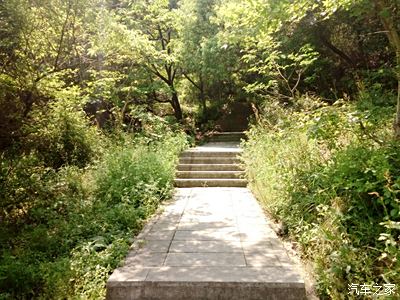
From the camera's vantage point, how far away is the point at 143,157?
6.51 meters

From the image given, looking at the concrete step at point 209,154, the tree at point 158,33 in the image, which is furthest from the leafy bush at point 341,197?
the tree at point 158,33

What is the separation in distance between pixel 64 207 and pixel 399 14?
6.98 metres

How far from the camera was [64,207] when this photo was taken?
5.20 metres

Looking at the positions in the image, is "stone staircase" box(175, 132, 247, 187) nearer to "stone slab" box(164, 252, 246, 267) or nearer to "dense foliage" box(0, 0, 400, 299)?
"dense foliage" box(0, 0, 400, 299)

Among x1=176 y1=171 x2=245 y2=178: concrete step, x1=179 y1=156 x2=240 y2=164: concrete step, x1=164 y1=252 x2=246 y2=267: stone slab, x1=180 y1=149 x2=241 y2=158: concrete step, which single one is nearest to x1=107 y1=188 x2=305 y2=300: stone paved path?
x1=164 y1=252 x2=246 y2=267: stone slab

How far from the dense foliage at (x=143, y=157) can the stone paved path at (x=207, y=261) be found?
233mm

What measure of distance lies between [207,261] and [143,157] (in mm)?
3544

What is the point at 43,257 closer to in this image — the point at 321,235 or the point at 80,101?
the point at 321,235

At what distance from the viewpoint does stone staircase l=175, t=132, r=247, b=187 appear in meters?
7.14

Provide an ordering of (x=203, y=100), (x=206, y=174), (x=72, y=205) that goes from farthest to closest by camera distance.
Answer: (x=203, y=100) → (x=206, y=174) → (x=72, y=205)

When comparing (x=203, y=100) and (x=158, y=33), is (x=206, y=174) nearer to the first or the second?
(x=158, y=33)

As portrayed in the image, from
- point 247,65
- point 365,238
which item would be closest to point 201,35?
point 247,65

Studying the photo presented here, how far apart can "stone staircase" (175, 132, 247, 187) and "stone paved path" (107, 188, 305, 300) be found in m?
1.95

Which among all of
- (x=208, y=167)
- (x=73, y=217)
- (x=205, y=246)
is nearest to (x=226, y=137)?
(x=208, y=167)
